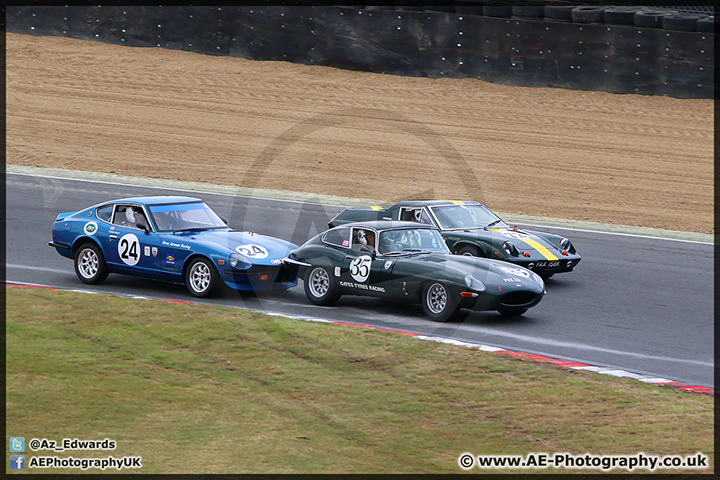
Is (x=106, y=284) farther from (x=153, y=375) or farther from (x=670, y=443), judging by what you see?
(x=670, y=443)

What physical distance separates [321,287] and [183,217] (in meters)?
2.08

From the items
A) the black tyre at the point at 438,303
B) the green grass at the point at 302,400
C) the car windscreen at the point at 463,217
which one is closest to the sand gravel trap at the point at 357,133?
the car windscreen at the point at 463,217

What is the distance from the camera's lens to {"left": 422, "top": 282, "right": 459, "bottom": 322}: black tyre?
9547mm

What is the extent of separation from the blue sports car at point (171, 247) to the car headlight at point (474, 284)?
2.31 meters

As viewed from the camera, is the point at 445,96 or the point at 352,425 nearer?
the point at 352,425

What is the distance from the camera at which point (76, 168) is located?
698 inches

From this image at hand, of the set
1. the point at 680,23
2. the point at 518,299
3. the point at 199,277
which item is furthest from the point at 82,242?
the point at 680,23

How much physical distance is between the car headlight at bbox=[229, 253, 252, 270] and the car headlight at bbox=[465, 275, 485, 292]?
8.61 feet

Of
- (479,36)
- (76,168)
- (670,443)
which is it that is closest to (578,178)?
(479,36)

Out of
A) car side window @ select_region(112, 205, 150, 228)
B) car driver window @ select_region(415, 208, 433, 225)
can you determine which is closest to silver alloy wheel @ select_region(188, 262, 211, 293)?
car side window @ select_region(112, 205, 150, 228)

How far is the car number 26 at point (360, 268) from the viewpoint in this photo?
10.3 metres

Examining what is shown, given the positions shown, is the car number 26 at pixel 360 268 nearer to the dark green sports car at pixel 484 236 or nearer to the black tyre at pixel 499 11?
the dark green sports car at pixel 484 236

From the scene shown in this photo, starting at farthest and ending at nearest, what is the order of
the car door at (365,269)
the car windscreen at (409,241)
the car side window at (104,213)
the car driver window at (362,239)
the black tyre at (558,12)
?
1. the black tyre at (558,12)
2. the car side window at (104,213)
3. the car driver window at (362,239)
4. the car windscreen at (409,241)
5. the car door at (365,269)

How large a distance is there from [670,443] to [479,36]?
50.5 ft
